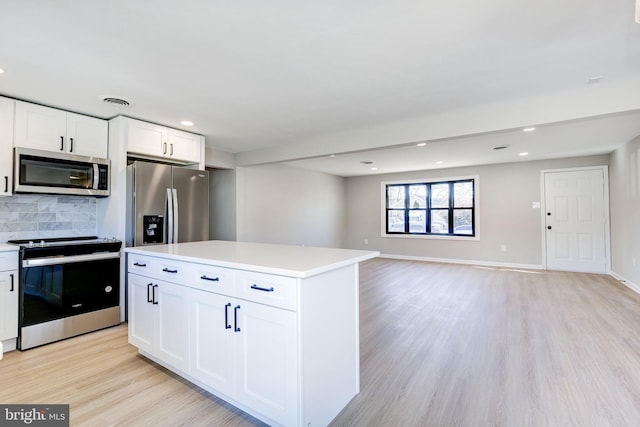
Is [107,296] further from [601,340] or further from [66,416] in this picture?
[601,340]

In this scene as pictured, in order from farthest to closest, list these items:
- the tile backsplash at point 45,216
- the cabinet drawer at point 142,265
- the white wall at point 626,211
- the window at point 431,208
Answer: the window at point 431,208, the white wall at point 626,211, the tile backsplash at point 45,216, the cabinet drawer at point 142,265

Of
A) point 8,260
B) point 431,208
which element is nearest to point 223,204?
point 8,260

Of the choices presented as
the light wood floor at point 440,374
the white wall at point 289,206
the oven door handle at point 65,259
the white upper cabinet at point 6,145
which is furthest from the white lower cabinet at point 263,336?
the white wall at point 289,206

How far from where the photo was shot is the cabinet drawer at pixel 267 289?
1.53 meters

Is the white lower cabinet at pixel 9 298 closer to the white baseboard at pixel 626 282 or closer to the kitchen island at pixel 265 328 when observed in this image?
the kitchen island at pixel 265 328

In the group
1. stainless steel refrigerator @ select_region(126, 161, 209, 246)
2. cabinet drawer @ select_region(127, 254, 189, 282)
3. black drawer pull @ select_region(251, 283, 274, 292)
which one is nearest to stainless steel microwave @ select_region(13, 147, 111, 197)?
stainless steel refrigerator @ select_region(126, 161, 209, 246)

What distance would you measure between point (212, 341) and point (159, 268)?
74 centimetres

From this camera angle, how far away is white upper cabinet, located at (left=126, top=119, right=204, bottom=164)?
3.49m

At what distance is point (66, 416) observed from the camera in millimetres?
1784

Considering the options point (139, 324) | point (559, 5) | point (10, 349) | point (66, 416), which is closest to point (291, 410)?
point (66, 416)

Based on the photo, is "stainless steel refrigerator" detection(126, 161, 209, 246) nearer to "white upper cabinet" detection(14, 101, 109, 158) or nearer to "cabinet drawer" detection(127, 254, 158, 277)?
"white upper cabinet" detection(14, 101, 109, 158)

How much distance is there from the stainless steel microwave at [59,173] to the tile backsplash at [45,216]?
419mm

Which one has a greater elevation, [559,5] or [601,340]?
[559,5]

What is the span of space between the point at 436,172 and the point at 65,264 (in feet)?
22.8
